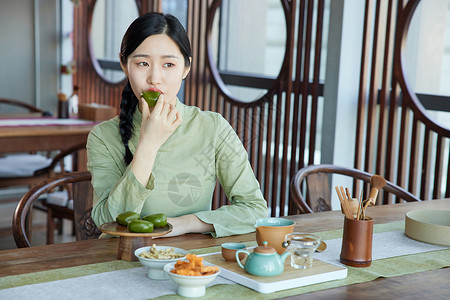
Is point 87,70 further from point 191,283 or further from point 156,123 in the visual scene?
point 191,283

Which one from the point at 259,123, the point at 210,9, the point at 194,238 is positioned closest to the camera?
the point at 194,238

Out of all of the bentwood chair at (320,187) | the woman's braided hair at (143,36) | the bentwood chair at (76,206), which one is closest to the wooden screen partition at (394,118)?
the bentwood chair at (320,187)

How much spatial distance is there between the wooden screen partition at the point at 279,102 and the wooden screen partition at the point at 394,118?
310 millimetres

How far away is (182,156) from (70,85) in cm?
473

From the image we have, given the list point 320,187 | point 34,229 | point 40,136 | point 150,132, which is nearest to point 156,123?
point 150,132

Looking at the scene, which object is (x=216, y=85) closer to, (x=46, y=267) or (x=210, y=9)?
(x=210, y=9)

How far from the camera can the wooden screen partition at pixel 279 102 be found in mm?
3383

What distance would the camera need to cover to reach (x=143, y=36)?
1.69 m

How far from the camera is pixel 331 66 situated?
10.4 ft

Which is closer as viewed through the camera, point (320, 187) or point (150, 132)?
point (150, 132)

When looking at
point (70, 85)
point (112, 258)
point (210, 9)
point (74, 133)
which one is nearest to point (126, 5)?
point (70, 85)

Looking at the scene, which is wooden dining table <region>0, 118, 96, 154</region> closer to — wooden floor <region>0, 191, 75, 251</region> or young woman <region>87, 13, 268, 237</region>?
wooden floor <region>0, 191, 75, 251</region>

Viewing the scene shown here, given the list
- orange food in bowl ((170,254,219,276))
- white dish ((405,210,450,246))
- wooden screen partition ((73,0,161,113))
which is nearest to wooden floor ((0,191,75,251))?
wooden screen partition ((73,0,161,113))

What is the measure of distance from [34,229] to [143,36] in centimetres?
284
